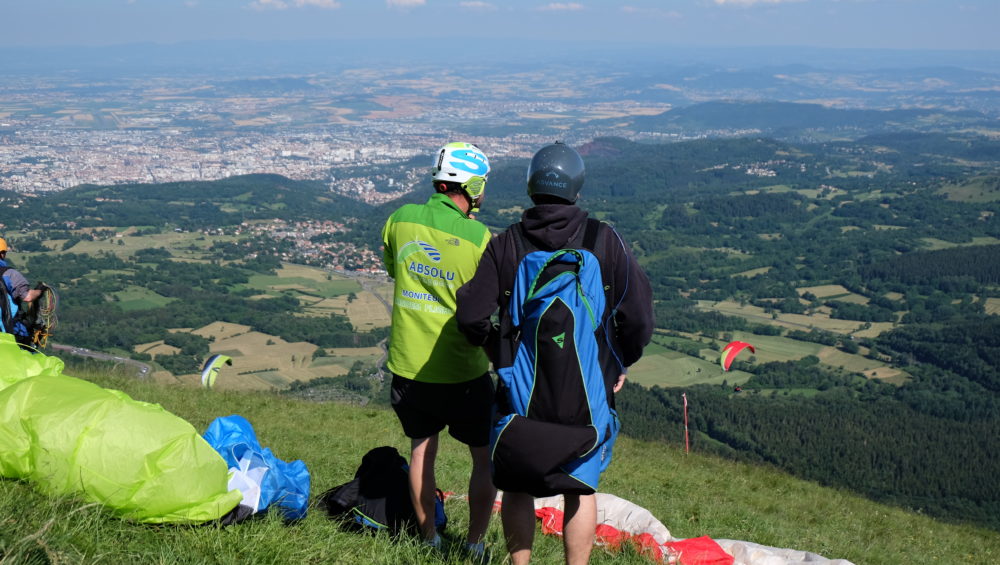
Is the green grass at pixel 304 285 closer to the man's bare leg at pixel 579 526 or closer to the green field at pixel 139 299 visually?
the green field at pixel 139 299

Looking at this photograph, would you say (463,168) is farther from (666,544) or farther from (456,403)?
(666,544)

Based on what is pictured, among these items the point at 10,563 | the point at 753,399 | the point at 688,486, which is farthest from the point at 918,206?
the point at 10,563

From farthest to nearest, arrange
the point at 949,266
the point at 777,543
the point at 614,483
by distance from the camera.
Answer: the point at 949,266 < the point at 614,483 < the point at 777,543

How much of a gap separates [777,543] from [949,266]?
9001 centimetres

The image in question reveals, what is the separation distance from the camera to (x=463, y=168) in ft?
14.6

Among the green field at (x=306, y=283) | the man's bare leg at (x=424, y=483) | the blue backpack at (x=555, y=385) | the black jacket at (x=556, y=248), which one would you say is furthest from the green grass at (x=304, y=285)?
the blue backpack at (x=555, y=385)

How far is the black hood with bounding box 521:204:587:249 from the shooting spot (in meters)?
3.68

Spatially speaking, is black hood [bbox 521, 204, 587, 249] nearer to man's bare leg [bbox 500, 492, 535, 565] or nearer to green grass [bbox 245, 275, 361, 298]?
man's bare leg [bbox 500, 492, 535, 565]

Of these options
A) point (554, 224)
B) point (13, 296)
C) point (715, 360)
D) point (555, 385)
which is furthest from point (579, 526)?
point (715, 360)

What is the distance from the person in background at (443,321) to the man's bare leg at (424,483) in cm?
7

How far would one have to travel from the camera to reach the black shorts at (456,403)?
4.46m

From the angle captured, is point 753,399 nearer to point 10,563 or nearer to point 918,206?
point 10,563

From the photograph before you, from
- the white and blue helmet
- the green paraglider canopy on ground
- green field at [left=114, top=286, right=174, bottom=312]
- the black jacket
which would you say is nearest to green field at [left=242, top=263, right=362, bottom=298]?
green field at [left=114, top=286, right=174, bottom=312]

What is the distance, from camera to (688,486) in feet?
31.0
